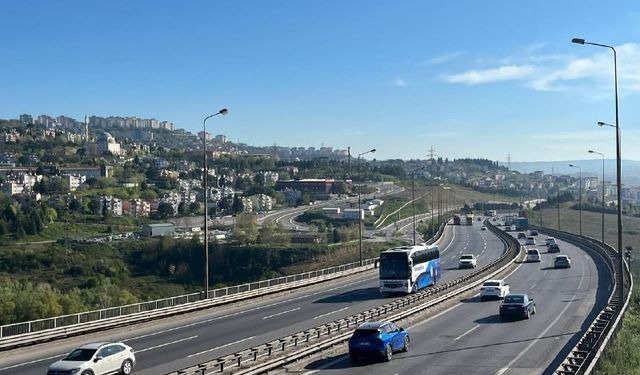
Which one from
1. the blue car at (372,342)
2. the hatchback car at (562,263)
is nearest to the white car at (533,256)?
the hatchback car at (562,263)

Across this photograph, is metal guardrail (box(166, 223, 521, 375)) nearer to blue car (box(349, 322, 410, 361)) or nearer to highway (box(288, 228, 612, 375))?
highway (box(288, 228, 612, 375))

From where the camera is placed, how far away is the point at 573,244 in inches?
3479

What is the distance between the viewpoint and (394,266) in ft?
132

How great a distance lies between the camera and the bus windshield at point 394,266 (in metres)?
40.0

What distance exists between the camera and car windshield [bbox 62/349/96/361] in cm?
1895

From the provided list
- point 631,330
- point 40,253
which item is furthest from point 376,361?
point 40,253

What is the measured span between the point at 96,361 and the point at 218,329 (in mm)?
10953

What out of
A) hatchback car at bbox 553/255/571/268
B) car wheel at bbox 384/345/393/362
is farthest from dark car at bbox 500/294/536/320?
hatchback car at bbox 553/255/571/268

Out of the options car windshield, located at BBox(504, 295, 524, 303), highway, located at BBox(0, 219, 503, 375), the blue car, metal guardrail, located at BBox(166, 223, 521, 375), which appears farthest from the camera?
car windshield, located at BBox(504, 295, 524, 303)

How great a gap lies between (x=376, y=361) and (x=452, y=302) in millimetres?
16123

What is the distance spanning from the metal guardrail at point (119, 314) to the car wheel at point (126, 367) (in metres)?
5.99

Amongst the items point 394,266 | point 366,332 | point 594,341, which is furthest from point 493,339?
point 394,266

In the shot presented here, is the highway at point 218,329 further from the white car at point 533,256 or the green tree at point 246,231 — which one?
the green tree at point 246,231

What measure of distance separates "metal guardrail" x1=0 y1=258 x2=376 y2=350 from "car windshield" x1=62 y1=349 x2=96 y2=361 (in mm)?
5825
